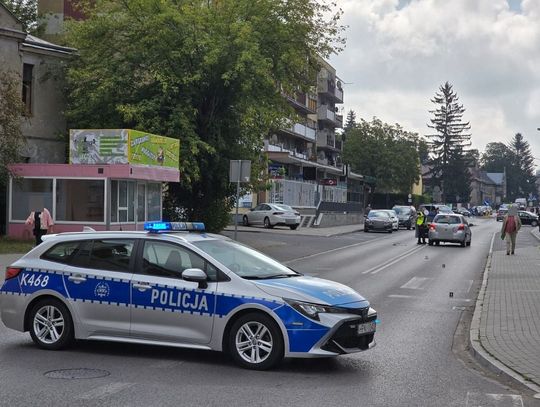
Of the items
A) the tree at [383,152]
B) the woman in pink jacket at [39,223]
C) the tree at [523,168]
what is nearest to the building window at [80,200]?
the woman in pink jacket at [39,223]

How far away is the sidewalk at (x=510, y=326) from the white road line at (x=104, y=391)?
4032 mm

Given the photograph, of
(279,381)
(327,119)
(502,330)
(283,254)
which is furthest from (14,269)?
(327,119)

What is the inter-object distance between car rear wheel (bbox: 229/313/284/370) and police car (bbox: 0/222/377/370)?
11mm

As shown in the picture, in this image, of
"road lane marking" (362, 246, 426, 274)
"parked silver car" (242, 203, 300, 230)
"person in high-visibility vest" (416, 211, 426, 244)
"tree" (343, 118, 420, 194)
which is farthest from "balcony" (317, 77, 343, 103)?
"road lane marking" (362, 246, 426, 274)

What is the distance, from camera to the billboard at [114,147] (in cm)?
2547

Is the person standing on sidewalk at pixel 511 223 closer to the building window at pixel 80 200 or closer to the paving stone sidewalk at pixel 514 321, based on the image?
the paving stone sidewalk at pixel 514 321

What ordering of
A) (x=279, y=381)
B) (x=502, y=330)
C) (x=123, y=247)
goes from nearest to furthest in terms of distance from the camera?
(x=279, y=381) < (x=123, y=247) < (x=502, y=330)

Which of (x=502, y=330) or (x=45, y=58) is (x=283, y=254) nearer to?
(x=45, y=58)

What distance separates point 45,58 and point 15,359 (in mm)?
25005

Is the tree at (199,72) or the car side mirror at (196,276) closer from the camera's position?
the car side mirror at (196,276)

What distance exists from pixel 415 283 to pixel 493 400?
11.4 m

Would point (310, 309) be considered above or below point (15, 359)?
above

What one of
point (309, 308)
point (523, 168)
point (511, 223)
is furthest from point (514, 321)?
point (523, 168)

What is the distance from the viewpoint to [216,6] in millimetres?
30266
